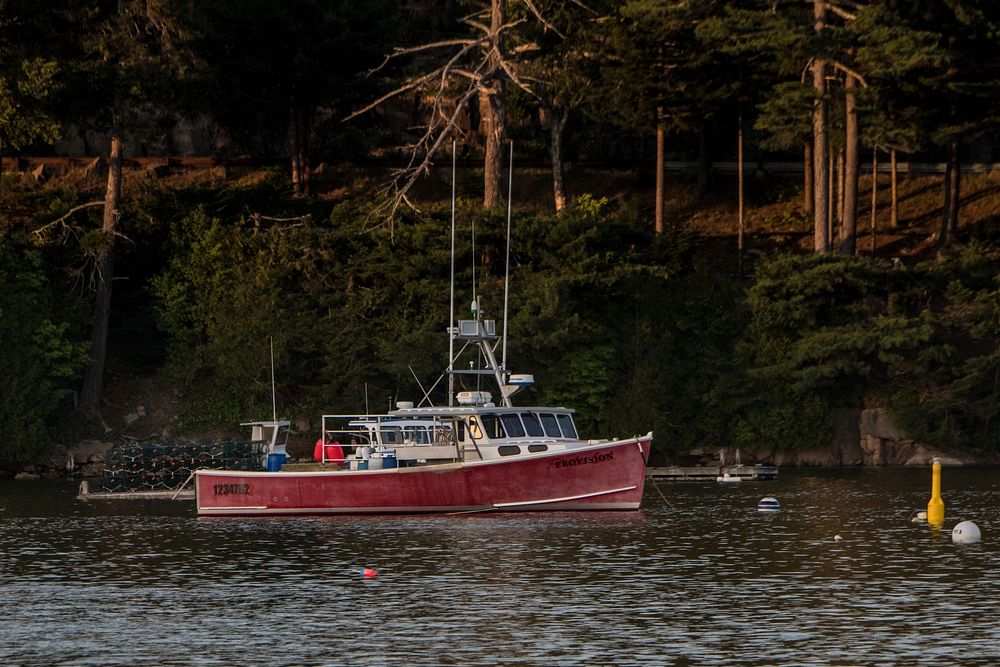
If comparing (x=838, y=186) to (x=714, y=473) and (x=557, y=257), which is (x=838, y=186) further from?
(x=714, y=473)

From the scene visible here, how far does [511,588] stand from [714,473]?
95.3 feet

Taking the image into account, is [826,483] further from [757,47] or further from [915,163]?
[915,163]

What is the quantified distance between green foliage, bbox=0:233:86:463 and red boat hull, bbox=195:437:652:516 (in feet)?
59.8

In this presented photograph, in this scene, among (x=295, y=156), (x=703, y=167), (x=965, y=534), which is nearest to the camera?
(x=965, y=534)

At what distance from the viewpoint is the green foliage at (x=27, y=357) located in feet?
202

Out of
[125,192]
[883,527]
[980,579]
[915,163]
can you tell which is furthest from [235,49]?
[980,579]

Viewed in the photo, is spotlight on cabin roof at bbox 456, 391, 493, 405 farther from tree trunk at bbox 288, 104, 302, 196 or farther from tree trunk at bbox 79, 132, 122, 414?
tree trunk at bbox 288, 104, 302, 196

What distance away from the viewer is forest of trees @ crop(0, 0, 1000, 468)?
208 feet

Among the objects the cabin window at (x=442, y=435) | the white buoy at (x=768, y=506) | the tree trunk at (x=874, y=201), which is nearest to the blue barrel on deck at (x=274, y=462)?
the cabin window at (x=442, y=435)

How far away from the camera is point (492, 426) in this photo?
4616cm

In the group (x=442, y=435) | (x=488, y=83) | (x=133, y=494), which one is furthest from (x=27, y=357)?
(x=442, y=435)

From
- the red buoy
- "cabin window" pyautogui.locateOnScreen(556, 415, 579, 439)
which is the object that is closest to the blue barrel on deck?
the red buoy

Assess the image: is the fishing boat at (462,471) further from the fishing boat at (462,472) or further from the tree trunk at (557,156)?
the tree trunk at (557,156)

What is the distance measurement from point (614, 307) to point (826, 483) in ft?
46.3
